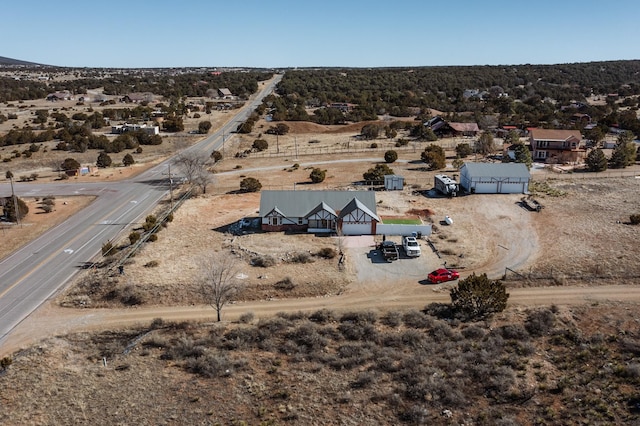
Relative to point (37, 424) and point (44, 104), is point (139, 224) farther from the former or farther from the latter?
point (44, 104)

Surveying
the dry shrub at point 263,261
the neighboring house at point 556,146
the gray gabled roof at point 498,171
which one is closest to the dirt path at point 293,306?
the dry shrub at point 263,261

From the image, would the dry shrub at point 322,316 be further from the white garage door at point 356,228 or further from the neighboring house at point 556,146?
the neighboring house at point 556,146

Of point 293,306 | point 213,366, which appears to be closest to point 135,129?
point 293,306

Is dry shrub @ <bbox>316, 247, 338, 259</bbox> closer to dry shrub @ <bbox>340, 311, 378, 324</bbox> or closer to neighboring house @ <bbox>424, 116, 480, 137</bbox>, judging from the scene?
dry shrub @ <bbox>340, 311, 378, 324</bbox>

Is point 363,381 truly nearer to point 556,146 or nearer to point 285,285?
point 285,285

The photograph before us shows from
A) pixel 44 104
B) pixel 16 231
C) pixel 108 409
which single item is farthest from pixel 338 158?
pixel 44 104

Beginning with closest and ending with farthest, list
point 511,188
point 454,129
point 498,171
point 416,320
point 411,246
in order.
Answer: point 416,320 → point 411,246 → point 511,188 → point 498,171 → point 454,129
